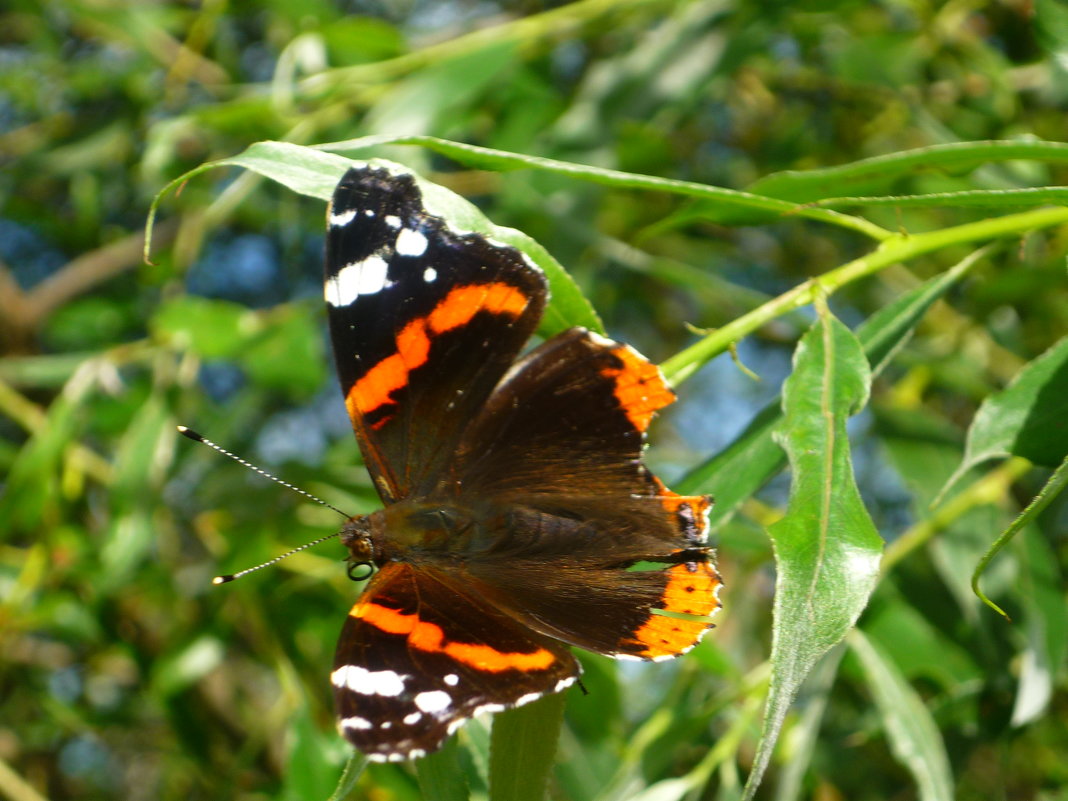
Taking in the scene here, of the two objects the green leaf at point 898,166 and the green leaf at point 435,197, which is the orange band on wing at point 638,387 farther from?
the green leaf at point 898,166

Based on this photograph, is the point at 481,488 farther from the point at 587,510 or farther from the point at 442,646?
the point at 442,646

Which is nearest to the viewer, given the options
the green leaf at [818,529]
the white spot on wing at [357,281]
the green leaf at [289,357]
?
the green leaf at [818,529]

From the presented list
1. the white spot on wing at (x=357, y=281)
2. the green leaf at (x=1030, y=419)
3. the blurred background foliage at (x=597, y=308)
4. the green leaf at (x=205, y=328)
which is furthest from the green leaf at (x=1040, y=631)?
the green leaf at (x=205, y=328)

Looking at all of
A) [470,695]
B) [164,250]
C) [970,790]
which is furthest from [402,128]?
[970,790]

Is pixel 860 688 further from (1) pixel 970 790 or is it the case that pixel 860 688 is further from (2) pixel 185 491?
(2) pixel 185 491

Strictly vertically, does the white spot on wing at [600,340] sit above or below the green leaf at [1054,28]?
below

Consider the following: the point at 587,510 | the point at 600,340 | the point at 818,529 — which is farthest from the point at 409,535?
the point at 818,529

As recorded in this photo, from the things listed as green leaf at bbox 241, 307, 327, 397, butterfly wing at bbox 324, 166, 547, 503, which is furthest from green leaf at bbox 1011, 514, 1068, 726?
green leaf at bbox 241, 307, 327, 397
